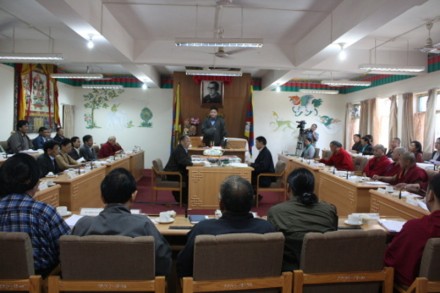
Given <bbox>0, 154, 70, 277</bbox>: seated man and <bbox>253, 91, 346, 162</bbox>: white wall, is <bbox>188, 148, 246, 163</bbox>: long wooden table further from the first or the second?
<bbox>0, 154, 70, 277</bbox>: seated man

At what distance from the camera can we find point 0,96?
26.5ft

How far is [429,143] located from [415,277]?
22.7 ft

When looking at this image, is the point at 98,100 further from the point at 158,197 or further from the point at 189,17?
the point at 189,17

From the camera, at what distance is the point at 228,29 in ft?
21.1

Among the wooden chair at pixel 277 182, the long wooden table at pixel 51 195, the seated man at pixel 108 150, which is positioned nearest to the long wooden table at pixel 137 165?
the seated man at pixel 108 150

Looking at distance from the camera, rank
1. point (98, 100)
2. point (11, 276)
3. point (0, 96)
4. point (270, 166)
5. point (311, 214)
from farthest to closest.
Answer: point (98, 100) < point (0, 96) < point (270, 166) < point (311, 214) < point (11, 276)

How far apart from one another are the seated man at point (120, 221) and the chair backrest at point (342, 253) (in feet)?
2.70

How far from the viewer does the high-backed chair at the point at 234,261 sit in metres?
1.77

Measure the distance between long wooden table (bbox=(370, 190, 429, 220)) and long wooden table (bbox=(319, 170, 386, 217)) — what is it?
0.75 feet

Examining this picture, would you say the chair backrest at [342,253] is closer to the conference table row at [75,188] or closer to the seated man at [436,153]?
the conference table row at [75,188]

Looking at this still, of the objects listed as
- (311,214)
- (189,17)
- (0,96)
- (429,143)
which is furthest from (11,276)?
(429,143)

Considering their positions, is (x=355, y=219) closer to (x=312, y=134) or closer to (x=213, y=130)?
(x=213, y=130)

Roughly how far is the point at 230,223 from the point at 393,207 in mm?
2589

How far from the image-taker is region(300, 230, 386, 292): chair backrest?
1.89 m
